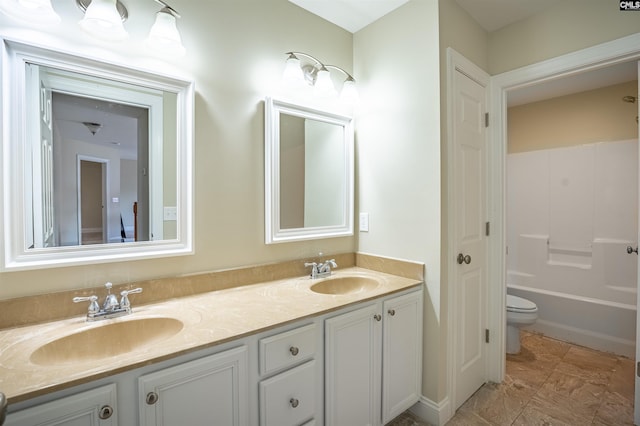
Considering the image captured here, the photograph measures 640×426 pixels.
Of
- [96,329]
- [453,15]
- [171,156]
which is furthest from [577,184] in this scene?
[96,329]

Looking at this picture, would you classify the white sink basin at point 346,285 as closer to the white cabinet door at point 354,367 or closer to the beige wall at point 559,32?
the white cabinet door at point 354,367

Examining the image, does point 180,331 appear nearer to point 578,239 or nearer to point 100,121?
point 100,121

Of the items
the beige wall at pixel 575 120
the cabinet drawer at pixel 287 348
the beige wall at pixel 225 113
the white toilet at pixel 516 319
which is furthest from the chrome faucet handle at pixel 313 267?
the beige wall at pixel 575 120

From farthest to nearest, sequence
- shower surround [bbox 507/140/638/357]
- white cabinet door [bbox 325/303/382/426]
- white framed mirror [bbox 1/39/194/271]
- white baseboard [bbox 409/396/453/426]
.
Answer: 1. shower surround [bbox 507/140/638/357]
2. white baseboard [bbox 409/396/453/426]
3. white cabinet door [bbox 325/303/382/426]
4. white framed mirror [bbox 1/39/194/271]

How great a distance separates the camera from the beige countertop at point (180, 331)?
80 centimetres

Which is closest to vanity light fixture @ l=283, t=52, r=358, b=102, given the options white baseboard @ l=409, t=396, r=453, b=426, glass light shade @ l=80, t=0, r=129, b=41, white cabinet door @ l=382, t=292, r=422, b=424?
glass light shade @ l=80, t=0, r=129, b=41

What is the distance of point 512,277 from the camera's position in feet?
11.5

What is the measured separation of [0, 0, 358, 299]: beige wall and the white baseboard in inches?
45.5

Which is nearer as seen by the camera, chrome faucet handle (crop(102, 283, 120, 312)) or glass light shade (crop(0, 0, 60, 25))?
glass light shade (crop(0, 0, 60, 25))

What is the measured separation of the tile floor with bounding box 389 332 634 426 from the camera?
1.79 metres

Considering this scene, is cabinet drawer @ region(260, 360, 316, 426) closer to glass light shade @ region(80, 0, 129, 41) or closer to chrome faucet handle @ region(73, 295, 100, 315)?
chrome faucet handle @ region(73, 295, 100, 315)

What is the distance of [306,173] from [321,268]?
0.60m

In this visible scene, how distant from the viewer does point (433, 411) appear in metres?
1.75

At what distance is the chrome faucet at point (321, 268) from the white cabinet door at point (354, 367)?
0.46 m
